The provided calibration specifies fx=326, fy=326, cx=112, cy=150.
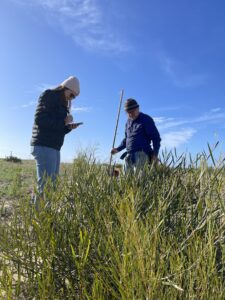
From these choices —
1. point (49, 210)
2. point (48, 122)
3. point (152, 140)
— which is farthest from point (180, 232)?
point (152, 140)

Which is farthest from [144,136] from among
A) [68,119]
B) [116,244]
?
[116,244]

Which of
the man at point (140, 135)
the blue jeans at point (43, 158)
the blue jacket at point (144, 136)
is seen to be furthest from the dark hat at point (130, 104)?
the blue jeans at point (43, 158)

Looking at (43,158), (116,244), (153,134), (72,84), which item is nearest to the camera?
(116,244)

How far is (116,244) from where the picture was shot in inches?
64.7

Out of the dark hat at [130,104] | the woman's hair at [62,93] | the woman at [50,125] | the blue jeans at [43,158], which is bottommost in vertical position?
the blue jeans at [43,158]

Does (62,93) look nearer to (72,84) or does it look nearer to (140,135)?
(72,84)

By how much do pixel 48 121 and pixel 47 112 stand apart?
0.35 feet

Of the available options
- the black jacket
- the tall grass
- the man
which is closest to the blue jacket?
the man

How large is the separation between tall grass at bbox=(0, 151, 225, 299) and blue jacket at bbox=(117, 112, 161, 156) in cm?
191

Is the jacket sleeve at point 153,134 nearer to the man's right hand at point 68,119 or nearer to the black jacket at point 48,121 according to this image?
the man's right hand at point 68,119

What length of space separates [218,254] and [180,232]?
0.23 meters

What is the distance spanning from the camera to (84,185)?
241 cm

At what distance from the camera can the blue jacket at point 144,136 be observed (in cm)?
437

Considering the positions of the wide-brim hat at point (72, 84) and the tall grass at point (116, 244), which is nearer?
the tall grass at point (116, 244)
